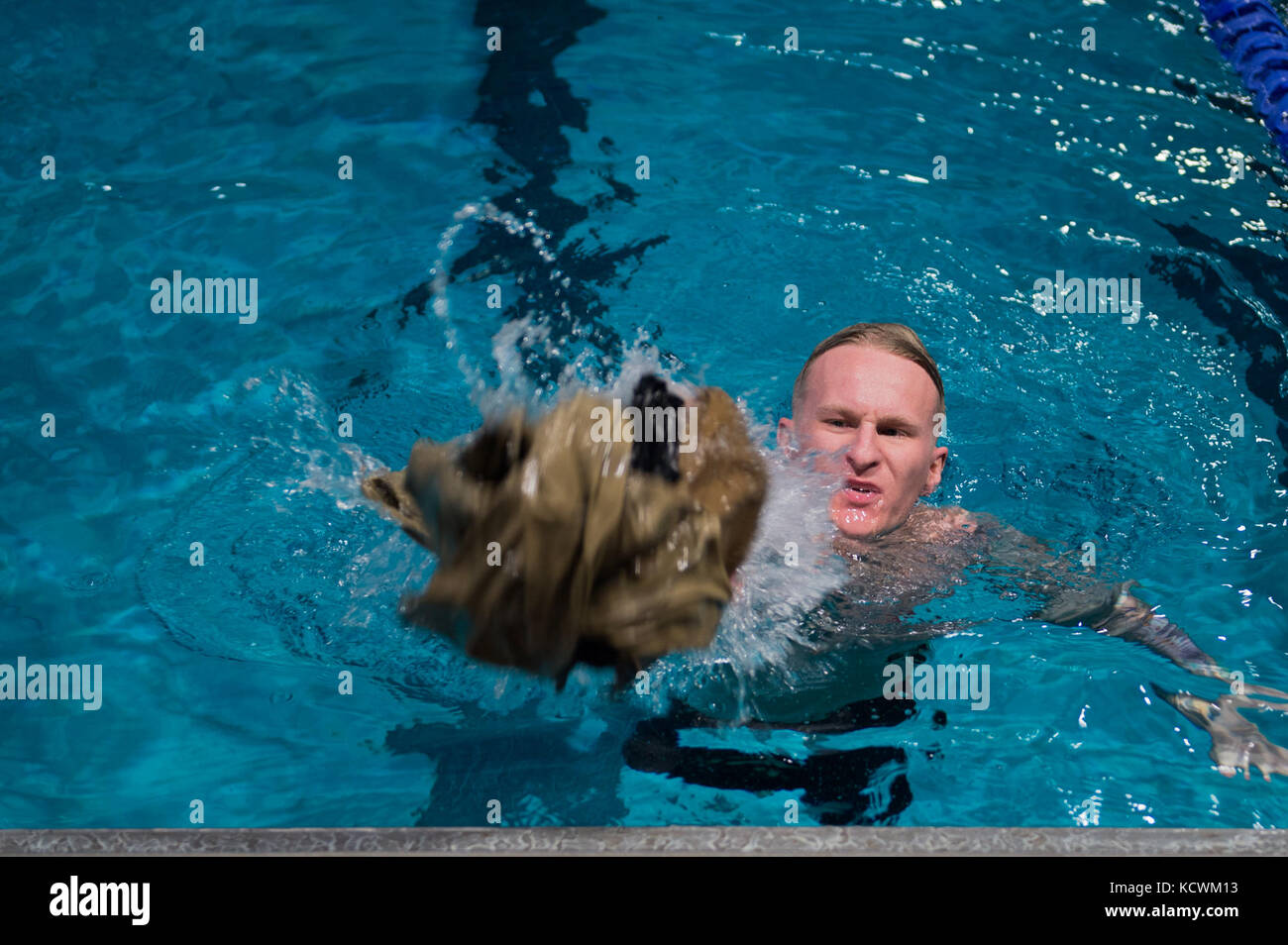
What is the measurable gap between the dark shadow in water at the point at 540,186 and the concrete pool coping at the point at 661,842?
2.67m

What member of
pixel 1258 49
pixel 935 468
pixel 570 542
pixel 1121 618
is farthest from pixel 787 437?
pixel 1258 49

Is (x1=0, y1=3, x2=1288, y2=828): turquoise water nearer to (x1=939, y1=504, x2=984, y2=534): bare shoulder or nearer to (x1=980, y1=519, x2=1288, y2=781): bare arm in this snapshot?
(x1=980, y1=519, x2=1288, y2=781): bare arm

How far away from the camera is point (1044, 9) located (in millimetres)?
6453

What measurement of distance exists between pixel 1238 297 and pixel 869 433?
107 inches

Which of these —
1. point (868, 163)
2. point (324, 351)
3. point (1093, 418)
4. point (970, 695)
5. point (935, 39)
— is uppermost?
point (935, 39)

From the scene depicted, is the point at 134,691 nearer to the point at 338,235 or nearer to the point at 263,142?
the point at 338,235

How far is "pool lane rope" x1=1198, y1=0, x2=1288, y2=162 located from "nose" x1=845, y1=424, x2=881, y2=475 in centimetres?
371

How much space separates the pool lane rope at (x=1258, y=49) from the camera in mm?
5676

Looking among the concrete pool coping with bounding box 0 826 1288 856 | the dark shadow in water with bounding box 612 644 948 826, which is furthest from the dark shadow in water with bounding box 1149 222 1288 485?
the concrete pool coping with bounding box 0 826 1288 856

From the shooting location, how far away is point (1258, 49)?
19.5 feet

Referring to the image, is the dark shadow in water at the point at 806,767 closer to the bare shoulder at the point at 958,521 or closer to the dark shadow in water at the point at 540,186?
the bare shoulder at the point at 958,521
